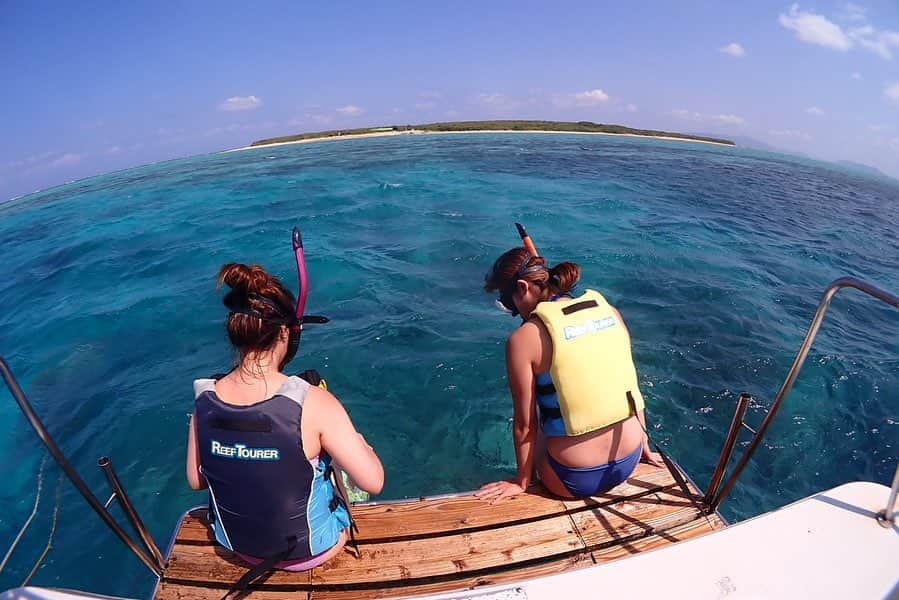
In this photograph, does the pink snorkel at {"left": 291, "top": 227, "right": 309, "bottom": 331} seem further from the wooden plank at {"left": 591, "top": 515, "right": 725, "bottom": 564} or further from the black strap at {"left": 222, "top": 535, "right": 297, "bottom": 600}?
the wooden plank at {"left": 591, "top": 515, "right": 725, "bottom": 564}

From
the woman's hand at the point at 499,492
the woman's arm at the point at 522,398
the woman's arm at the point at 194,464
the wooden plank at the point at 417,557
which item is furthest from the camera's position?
the woman's hand at the point at 499,492

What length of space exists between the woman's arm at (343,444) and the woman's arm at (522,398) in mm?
932

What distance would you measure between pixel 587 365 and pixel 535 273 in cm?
68

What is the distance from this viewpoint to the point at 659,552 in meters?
2.04

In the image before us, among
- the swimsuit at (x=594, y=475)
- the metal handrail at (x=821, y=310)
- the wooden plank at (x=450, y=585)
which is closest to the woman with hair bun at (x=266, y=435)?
the wooden plank at (x=450, y=585)

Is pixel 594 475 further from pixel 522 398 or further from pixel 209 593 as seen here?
pixel 209 593

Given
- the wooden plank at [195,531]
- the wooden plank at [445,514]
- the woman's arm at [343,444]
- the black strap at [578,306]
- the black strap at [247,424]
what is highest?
the black strap at [578,306]

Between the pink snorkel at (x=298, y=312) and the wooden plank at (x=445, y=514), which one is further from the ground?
the pink snorkel at (x=298, y=312)

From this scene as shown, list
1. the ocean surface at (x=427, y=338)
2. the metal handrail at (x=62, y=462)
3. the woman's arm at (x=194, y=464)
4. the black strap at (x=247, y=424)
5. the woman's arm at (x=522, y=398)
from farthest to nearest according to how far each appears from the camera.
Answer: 1. the ocean surface at (x=427, y=338)
2. the woman's arm at (x=522, y=398)
3. the woman's arm at (x=194, y=464)
4. the black strap at (x=247, y=424)
5. the metal handrail at (x=62, y=462)

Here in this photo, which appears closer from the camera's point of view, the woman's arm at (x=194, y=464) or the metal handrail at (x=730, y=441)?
the woman's arm at (x=194, y=464)

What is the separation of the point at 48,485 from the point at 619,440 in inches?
258

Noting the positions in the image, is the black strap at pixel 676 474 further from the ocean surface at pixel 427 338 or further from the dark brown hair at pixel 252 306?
the dark brown hair at pixel 252 306

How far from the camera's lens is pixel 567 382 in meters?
2.40

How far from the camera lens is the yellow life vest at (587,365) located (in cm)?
238
